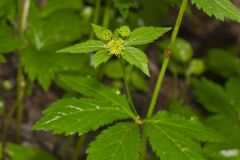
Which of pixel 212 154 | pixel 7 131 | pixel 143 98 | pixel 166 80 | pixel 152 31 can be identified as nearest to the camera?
pixel 152 31

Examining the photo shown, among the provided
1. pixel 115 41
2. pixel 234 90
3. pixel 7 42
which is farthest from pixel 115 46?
pixel 234 90

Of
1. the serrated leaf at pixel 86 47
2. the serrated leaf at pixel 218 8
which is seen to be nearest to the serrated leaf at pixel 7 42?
the serrated leaf at pixel 86 47

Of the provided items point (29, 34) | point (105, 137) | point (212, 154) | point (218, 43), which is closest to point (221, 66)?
point (218, 43)

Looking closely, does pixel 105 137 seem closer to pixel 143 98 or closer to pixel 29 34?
pixel 29 34

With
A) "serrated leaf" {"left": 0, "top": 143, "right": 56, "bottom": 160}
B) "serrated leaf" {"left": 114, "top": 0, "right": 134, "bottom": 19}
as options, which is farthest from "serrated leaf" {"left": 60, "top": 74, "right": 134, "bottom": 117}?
"serrated leaf" {"left": 0, "top": 143, "right": 56, "bottom": 160}

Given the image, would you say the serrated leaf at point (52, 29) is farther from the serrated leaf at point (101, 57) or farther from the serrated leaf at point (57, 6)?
the serrated leaf at point (101, 57)

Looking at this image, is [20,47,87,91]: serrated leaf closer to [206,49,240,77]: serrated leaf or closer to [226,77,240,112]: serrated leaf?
[226,77,240,112]: serrated leaf

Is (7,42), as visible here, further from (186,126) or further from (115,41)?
(186,126)
